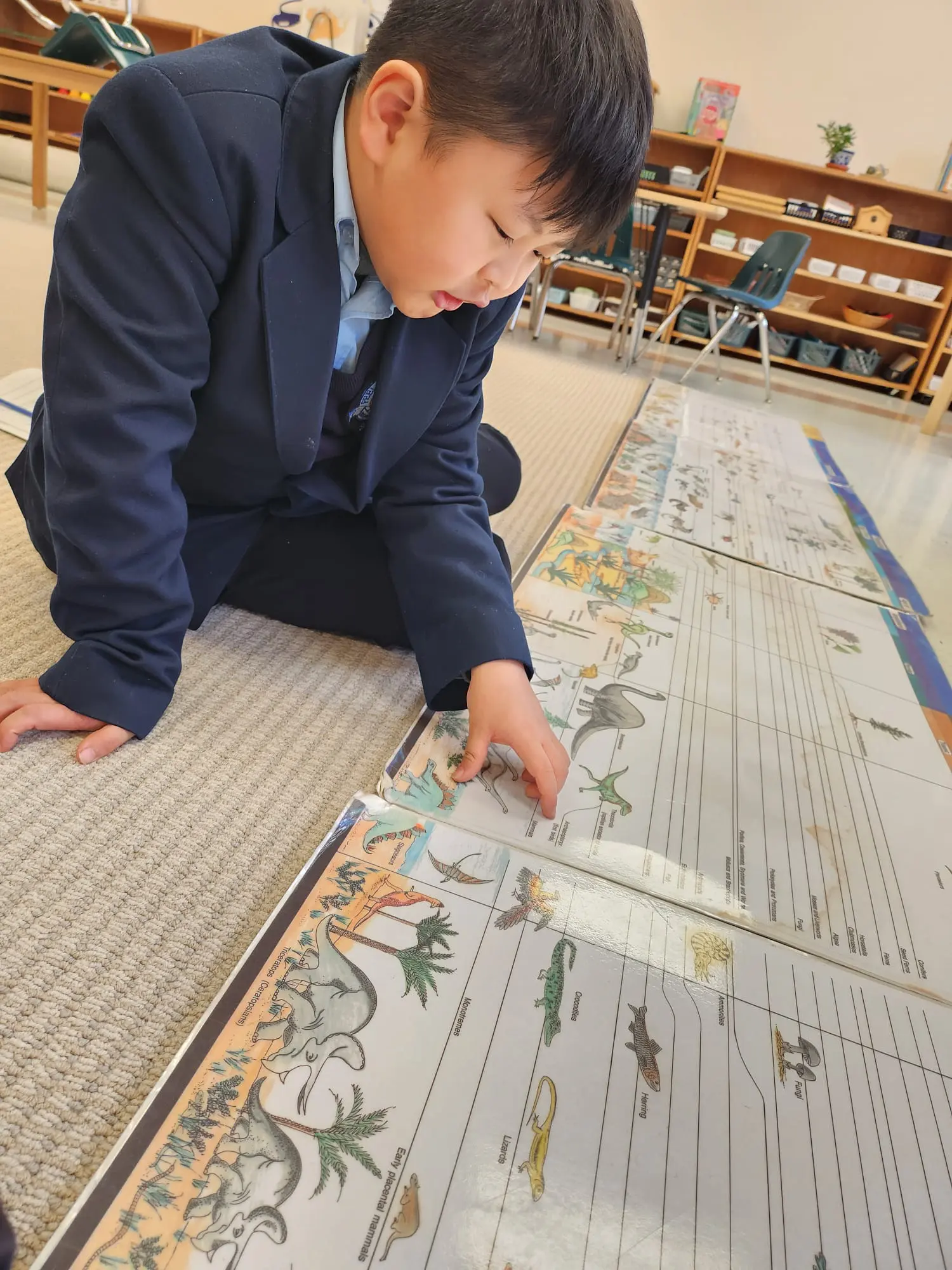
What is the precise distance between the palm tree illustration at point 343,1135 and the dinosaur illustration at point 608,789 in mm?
270

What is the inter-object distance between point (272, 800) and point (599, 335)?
351cm

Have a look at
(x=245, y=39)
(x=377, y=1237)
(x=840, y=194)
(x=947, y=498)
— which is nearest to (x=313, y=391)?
(x=245, y=39)

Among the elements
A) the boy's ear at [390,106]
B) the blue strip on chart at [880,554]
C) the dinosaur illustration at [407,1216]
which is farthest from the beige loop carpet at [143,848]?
the blue strip on chart at [880,554]

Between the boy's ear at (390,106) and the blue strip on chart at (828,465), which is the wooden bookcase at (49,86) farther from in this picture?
the boy's ear at (390,106)

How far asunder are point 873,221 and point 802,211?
31 cm

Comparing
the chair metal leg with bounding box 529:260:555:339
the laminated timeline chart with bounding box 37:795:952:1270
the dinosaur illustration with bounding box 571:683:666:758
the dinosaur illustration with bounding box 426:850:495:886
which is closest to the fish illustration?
the laminated timeline chart with bounding box 37:795:952:1270

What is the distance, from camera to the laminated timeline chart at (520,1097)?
1.09 ft

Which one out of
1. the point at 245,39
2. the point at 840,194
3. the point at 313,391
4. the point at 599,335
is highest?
the point at 840,194

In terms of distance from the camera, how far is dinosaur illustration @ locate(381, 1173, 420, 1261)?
332 mm

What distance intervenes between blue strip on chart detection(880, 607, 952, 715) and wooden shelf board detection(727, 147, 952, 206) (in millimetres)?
3653

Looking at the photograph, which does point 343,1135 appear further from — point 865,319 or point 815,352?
point 865,319

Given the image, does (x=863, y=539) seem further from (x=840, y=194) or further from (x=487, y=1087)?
(x=840, y=194)

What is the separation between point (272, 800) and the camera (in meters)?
0.56

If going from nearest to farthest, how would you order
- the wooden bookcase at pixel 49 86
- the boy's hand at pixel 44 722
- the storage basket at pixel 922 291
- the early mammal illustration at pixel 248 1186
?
1. the early mammal illustration at pixel 248 1186
2. the boy's hand at pixel 44 722
3. the wooden bookcase at pixel 49 86
4. the storage basket at pixel 922 291
